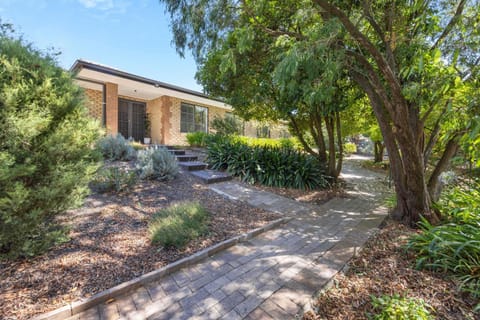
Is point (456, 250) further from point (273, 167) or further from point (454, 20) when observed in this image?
point (273, 167)

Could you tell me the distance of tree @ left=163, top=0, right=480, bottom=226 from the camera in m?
2.90

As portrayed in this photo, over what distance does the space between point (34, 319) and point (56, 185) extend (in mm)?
1130

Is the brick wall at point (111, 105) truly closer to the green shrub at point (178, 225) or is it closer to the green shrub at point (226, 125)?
the green shrub at point (226, 125)

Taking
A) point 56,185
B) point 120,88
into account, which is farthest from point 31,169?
point 120,88

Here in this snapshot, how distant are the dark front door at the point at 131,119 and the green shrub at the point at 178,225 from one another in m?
8.90

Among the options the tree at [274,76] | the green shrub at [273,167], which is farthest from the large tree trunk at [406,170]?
the green shrub at [273,167]

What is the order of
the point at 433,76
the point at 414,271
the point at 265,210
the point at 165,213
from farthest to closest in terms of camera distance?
1. the point at 265,210
2. the point at 165,213
3. the point at 433,76
4. the point at 414,271

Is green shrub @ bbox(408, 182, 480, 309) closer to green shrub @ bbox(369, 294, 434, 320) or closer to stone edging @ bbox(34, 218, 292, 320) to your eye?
green shrub @ bbox(369, 294, 434, 320)

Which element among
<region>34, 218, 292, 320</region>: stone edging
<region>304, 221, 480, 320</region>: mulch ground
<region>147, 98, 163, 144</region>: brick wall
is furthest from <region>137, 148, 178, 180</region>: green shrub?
<region>147, 98, 163, 144</region>: brick wall

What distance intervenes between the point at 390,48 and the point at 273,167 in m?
3.79

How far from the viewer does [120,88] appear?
8.93 meters

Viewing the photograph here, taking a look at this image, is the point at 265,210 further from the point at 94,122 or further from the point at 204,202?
the point at 94,122

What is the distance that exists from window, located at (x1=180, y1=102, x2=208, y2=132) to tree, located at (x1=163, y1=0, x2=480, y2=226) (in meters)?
7.35

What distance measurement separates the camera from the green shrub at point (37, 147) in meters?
1.75
